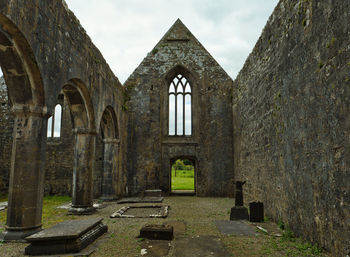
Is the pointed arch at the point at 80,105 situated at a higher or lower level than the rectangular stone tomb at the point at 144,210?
higher

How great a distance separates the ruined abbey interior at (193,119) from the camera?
164 inches

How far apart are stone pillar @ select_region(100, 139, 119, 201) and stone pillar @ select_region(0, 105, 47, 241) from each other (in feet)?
20.3

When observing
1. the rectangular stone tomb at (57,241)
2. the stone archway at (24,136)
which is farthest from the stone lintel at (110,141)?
the rectangular stone tomb at (57,241)

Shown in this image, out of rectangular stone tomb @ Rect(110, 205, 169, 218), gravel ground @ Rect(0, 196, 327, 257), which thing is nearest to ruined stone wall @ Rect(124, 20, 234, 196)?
rectangular stone tomb @ Rect(110, 205, 169, 218)

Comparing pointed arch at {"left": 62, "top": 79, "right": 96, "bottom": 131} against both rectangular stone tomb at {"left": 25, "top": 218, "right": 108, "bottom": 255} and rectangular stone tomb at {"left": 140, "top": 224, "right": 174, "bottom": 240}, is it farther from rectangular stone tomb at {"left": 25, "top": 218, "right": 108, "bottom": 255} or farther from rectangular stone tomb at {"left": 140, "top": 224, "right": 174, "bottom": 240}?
rectangular stone tomb at {"left": 140, "top": 224, "right": 174, "bottom": 240}

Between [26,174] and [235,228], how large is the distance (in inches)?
180

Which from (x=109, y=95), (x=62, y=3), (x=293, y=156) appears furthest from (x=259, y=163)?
(x=62, y=3)

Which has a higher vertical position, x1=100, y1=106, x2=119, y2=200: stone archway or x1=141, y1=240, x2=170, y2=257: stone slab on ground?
x1=100, y1=106, x2=119, y2=200: stone archway

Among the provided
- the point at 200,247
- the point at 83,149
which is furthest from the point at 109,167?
the point at 200,247

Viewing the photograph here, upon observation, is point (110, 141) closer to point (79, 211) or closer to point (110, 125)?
point (110, 125)

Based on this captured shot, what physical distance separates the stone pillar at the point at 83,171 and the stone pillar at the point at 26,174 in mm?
2961

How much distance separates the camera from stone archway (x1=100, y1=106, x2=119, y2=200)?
1150 cm

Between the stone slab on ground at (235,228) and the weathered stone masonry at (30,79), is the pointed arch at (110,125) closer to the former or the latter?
the weathered stone masonry at (30,79)

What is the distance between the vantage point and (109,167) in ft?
38.2
